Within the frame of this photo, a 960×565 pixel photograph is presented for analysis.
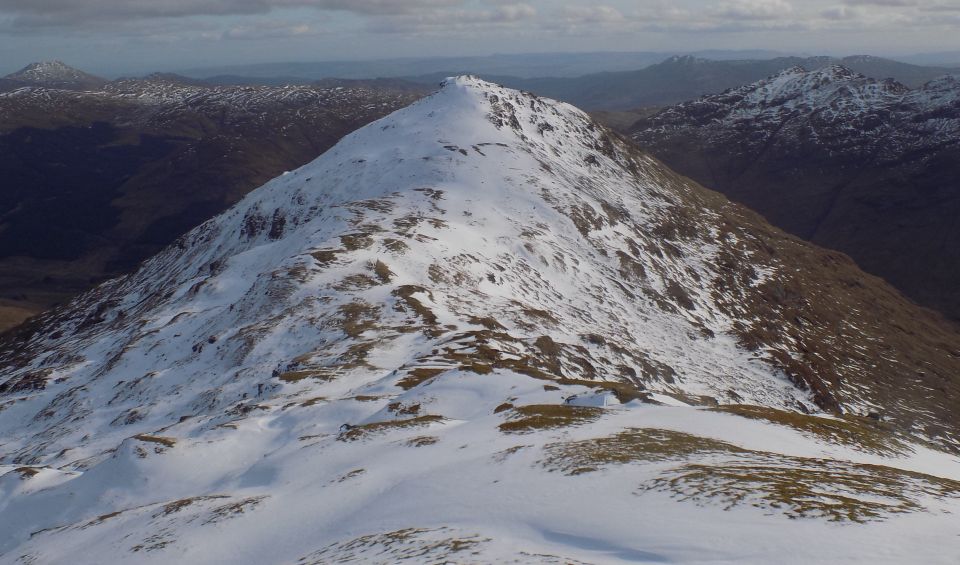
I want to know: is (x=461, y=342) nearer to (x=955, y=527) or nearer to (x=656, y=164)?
(x=955, y=527)

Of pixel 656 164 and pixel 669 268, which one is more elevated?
pixel 656 164

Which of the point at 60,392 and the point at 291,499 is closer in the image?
the point at 291,499

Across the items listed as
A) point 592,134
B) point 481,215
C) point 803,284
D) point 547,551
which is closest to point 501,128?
point 592,134

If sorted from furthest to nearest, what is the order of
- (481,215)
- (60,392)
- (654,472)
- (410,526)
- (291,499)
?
(481,215)
(60,392)
(291,499)
(654,472)
(410,526)

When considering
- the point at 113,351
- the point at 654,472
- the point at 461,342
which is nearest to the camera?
the point at 654,472

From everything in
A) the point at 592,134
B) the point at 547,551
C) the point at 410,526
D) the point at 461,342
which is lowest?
the point at 461,342

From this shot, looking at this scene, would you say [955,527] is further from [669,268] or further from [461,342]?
[669,268]
